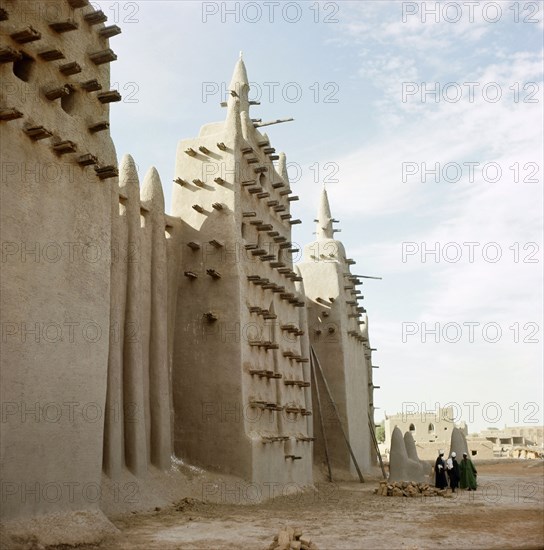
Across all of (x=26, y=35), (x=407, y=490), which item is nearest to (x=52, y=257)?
(x=26, y=35)

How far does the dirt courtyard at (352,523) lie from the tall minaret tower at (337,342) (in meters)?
7.82

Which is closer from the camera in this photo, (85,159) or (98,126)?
(85,159)

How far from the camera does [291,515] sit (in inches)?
574

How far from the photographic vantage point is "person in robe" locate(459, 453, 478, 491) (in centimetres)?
2194

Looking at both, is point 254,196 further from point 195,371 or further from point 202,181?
point 195,371

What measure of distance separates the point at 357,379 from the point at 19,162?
22111mm

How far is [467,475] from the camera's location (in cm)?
2206

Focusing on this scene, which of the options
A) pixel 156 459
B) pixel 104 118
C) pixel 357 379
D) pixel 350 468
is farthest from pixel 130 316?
pixel 357 379

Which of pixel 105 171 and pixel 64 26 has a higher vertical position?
pixel 64 26

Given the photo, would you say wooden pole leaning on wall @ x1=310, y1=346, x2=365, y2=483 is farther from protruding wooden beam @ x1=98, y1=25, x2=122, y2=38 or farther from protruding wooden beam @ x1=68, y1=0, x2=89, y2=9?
protruding wooden beam @ x1=68, y1=0, x2=89, y2=9

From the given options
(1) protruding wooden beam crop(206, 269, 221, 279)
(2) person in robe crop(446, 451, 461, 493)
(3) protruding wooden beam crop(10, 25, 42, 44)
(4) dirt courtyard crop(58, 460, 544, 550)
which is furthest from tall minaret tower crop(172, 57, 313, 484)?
(3) protruding wooden beam crop(10, 25, 42, 44)

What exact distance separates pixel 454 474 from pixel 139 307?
11672mm

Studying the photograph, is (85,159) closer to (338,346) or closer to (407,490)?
(407,490)

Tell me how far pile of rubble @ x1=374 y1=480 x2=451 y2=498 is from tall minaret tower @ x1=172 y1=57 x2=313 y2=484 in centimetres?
260
